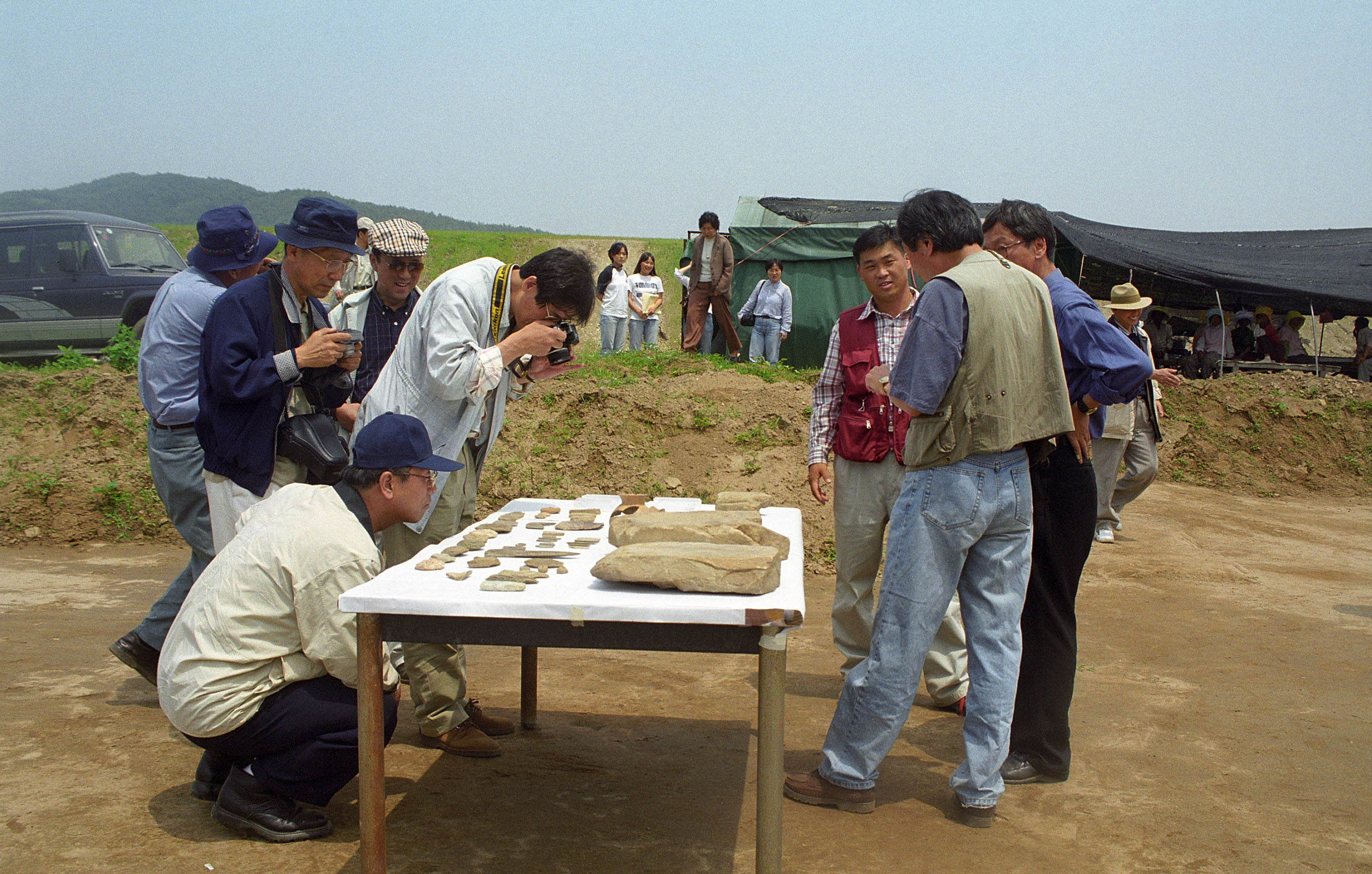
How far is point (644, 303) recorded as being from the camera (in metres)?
11.6

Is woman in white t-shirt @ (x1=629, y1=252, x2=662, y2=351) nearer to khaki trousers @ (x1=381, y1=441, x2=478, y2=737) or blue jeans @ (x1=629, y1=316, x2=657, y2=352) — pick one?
blue jeans @ (x1=629, y1=316, x2=657, y2=352)

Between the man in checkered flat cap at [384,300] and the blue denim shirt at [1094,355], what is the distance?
254 cm

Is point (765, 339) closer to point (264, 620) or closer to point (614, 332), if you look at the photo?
point (614, 332)

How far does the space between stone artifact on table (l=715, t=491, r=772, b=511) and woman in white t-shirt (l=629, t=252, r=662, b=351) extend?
7589 millimetres

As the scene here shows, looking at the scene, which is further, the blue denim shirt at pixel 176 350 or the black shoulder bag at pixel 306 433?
the blue denim shirt at pixel 176 350

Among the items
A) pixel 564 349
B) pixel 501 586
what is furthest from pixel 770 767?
pixel 564 349

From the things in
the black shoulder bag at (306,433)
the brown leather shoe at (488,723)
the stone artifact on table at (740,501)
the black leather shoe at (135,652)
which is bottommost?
the brown leather shoe at (488,723)

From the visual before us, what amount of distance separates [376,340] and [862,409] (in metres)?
2.09

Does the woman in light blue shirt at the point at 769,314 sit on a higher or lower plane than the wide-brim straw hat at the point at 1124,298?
lower

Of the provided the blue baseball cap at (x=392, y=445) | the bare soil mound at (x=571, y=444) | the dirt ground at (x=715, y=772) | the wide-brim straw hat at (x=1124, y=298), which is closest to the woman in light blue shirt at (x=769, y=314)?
the bare soil mound at (x=571, y=444)

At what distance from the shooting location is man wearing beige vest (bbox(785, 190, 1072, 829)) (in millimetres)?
2855

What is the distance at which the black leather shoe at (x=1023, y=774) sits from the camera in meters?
3.34

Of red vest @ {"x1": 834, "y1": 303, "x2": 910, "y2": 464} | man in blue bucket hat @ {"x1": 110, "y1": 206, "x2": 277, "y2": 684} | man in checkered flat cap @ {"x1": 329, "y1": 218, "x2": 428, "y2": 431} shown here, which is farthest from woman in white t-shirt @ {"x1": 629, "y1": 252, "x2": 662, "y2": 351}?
man in blue bucket hat @ {"x1": 110, "y1": 206, "x2": 277, "y2": 684}

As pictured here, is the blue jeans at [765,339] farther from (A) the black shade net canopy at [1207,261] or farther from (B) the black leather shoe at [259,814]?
(B) the black leather shoe at [259,814]
